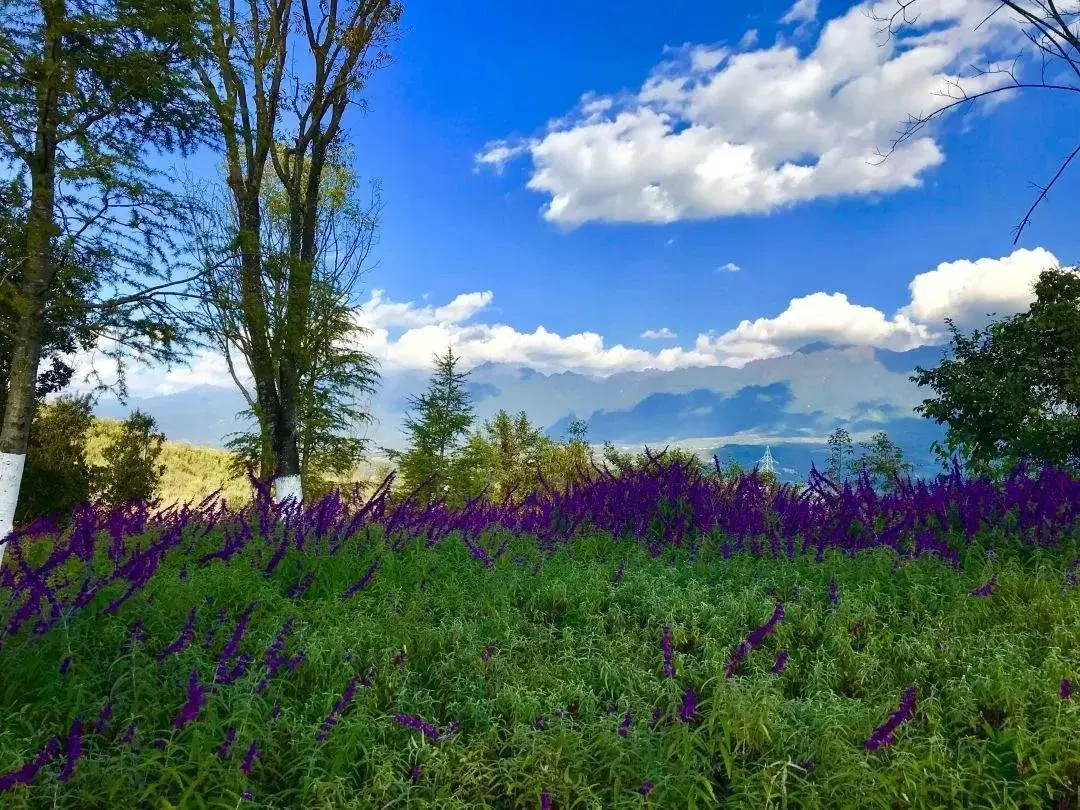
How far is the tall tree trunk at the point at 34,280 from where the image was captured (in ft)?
24.8

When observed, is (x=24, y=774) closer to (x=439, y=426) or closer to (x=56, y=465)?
(x=56, y=465)

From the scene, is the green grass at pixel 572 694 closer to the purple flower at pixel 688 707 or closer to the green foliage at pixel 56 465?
the purple flower at pixel 688 707

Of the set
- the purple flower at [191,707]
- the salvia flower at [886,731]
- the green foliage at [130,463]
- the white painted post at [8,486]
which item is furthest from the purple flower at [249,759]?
the green foliage at [130,463]

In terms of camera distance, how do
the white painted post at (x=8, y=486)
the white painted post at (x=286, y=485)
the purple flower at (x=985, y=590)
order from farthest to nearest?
1. the white painted post at (x=286, y=485)
2. the white painted post at (x=8, y=486)
3. the purple flower at (x=985, y=590)

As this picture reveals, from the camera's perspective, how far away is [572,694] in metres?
2.94

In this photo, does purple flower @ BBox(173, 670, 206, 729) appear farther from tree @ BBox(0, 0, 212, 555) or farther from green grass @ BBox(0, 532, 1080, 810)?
tree @ BBox(0, 0, 212, 555)

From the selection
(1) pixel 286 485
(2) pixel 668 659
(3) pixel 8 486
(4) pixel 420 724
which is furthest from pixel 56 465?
(2) pixel 668 659

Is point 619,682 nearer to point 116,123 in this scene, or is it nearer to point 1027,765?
point 1027,765

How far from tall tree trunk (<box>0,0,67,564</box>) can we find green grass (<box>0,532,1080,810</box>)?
4.83m

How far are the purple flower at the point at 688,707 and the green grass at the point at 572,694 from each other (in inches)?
1.7

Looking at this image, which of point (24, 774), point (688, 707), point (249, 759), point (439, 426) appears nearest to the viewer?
point (24, 774)

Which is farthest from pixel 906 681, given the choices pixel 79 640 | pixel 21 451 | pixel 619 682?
pixel 21 451

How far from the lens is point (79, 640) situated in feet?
10.5

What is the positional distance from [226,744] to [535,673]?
1262 millimetres
